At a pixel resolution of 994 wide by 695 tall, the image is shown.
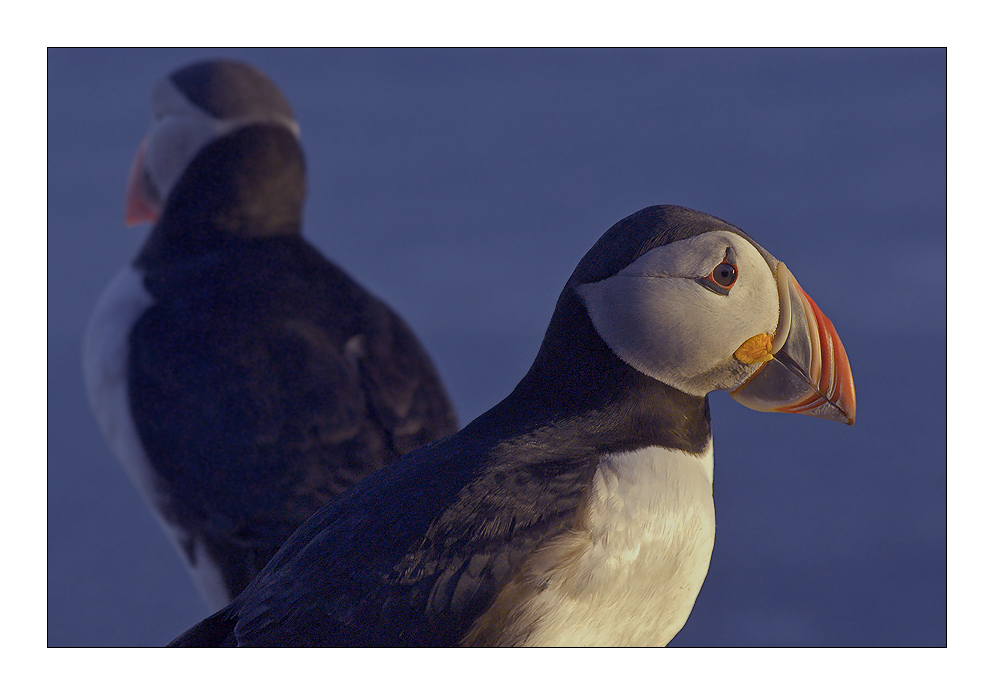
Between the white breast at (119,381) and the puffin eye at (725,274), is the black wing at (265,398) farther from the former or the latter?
the puffin eye at (725,274)

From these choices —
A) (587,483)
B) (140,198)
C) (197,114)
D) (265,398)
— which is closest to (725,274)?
(587,483)

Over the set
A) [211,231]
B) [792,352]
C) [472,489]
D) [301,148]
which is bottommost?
[472,489]

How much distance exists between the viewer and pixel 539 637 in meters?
1.51

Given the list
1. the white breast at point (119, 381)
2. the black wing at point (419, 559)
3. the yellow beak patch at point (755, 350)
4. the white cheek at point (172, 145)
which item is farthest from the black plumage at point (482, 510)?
the white cheek at point (172, 145)

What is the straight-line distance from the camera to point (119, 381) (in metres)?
2.70

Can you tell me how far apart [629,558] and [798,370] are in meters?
0.40

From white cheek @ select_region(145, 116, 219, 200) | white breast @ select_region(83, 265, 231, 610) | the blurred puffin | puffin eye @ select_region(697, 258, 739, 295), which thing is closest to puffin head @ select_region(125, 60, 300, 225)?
white cheek @ select_region(145, 116, 219, 200)

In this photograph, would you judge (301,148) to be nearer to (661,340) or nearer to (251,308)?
(251,308)

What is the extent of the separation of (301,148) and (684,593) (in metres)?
2.15

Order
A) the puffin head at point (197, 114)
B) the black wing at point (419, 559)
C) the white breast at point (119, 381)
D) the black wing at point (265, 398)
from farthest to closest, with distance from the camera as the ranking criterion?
the puffin head at point (197, 114)
the white breast at point (119, 381)
the black wing at point (265, 398)
the black wing at point (419, 559)

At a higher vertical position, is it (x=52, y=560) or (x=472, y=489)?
(x=472, y=489)

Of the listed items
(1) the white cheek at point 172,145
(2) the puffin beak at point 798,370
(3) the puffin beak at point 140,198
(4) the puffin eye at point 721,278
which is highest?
(1) the white cheek at point 172,145

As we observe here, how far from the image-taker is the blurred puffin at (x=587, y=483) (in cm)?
149
